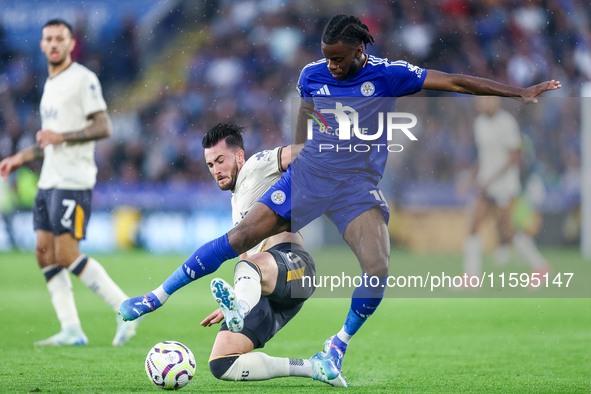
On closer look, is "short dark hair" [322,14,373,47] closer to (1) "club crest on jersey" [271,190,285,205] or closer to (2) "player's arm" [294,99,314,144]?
(2) "player's arm" [294,99,314,144]

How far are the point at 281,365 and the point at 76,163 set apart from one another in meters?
3.02

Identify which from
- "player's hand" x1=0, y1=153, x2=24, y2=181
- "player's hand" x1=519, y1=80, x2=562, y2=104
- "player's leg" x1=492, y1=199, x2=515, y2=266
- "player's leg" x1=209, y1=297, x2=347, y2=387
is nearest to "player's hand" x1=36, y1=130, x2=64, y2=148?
"player's hand" x1=0, y1=153, x2=24, y2=181

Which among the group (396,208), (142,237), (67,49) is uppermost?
(67,49)

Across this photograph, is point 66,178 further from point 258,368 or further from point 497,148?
point 497,148

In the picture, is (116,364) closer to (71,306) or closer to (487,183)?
(71,306)

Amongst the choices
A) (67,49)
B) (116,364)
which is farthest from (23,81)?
(116,364)

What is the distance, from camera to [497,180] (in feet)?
26.2

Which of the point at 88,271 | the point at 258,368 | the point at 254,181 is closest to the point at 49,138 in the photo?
the point at 88,271

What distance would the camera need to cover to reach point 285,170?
4.23m

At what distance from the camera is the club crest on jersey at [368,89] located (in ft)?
13.1

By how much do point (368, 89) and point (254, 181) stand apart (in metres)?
0.88

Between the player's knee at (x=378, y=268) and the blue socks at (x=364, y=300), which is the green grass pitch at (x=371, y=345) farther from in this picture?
the player's knee at (x=378, y=268)

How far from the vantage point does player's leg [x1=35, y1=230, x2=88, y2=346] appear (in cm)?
525

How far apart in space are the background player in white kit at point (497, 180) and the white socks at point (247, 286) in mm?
4414
